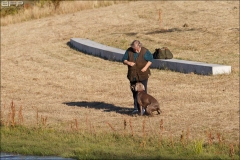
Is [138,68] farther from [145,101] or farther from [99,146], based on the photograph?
[99,146]

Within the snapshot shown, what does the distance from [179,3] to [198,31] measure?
753cm

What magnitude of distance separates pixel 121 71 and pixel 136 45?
26.2 ft

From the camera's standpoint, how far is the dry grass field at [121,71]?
15.0 meters

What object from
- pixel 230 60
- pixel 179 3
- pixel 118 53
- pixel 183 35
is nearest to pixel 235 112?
pixel 230 60

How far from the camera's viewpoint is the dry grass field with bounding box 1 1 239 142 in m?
15.0

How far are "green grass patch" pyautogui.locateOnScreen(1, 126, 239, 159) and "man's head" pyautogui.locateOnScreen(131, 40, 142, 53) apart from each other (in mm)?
2268

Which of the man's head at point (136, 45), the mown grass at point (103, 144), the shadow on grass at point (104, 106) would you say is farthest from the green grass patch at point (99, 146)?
the shadow on grass at point (104, 106)

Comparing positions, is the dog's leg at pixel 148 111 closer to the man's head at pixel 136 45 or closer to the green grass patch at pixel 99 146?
the man's head at pixel 136 45

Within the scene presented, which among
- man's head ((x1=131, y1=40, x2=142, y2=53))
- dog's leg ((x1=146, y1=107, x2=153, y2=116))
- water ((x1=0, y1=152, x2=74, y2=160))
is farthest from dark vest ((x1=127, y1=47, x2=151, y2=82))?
water ((x1=0, y1=152, x2=74, y2=160))

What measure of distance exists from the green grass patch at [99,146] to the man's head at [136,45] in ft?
7.44

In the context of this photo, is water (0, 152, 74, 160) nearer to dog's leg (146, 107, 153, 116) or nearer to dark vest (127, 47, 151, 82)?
dog's leg (146, 107, 153, 116)

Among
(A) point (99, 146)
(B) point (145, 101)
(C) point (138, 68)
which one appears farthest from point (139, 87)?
(A) point (99, 146)

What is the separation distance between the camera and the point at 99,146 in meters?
12.4

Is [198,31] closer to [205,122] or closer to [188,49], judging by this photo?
[188,49]
